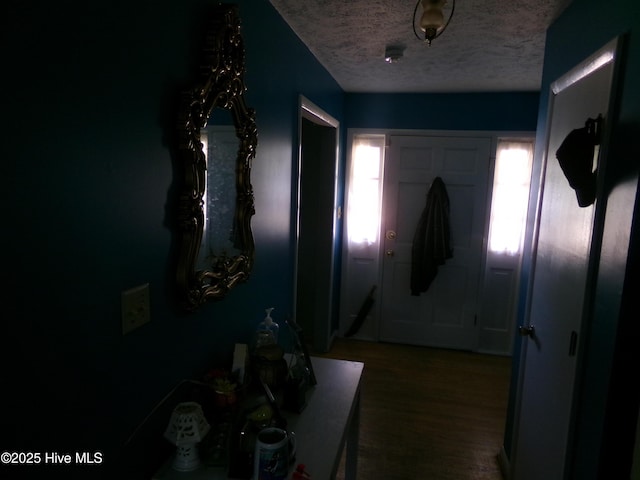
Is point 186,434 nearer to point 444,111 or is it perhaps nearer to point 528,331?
point 528,331

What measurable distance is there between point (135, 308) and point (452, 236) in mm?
3288

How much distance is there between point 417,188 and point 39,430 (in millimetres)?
3501

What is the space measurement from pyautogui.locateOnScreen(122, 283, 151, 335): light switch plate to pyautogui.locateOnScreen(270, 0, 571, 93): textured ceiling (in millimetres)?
1566

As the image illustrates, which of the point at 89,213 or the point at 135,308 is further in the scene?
the point at 135,308

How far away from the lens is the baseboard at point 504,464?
7.16ft

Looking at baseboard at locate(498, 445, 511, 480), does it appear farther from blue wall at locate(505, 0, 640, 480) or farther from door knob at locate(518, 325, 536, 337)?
blue wall at locate(505, 0, 640, 480)

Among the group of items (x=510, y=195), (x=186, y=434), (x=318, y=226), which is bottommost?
(x=186, y=434)

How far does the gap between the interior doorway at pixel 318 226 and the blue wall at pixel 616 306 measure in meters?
2.43

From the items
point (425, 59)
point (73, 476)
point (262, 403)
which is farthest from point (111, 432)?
point (425, 59)

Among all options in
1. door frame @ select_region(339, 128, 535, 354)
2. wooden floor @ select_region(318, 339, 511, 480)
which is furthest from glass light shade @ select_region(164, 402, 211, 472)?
door frame @ select_region(339, 128, 535, 354)

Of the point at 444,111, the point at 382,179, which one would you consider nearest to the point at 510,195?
the point at 444,111

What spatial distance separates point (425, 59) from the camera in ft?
8.91

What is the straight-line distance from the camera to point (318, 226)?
372 centimetres

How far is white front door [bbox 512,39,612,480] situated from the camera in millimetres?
1399
